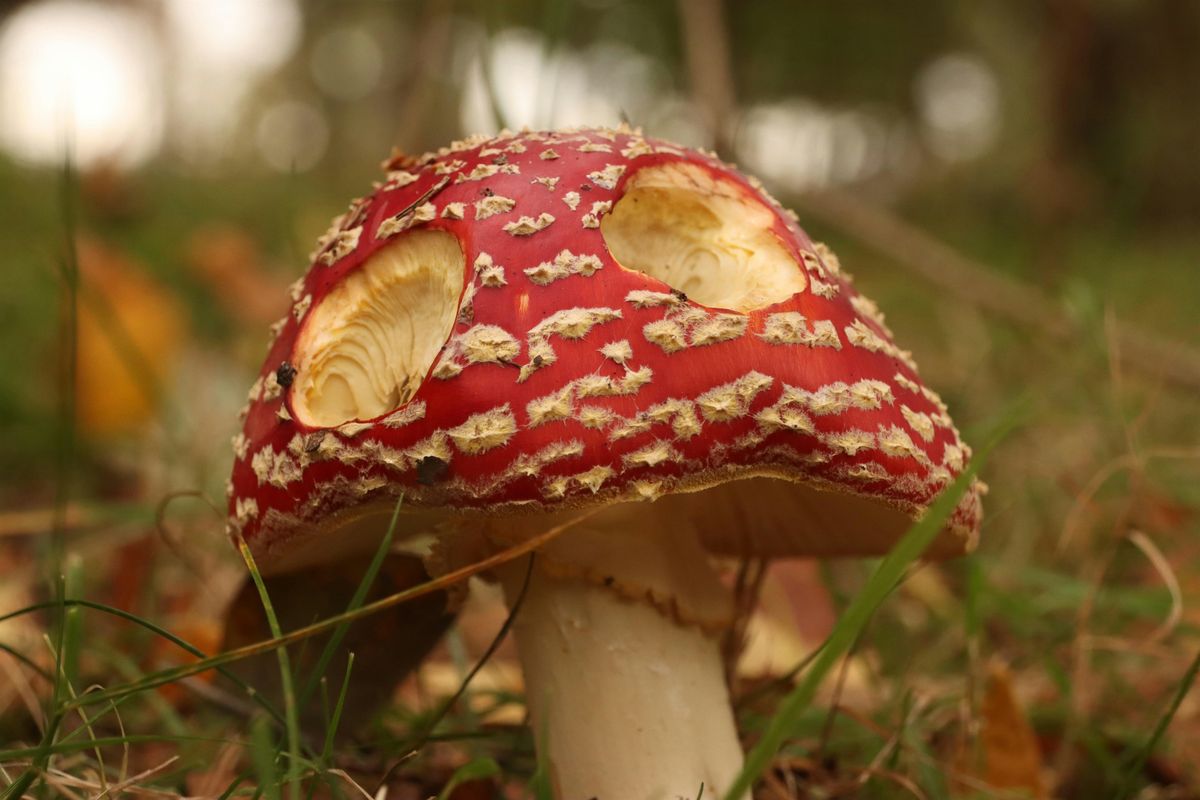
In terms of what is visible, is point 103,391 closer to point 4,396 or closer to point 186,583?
point 4,396

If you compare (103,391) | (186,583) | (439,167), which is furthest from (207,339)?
(439,167)

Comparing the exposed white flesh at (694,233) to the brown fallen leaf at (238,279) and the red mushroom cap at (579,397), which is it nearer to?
the red mushroom cap at (579,397)

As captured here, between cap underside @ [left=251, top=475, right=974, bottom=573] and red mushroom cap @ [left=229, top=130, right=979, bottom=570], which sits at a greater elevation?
red mushroom cap @ [left=229, top=130, right=979, bottom=570]

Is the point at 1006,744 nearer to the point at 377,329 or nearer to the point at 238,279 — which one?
the point at 377,329

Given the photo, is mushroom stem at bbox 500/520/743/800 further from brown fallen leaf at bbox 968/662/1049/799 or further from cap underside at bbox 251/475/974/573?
brown fallen leaf at bbox 968/662/1049/799

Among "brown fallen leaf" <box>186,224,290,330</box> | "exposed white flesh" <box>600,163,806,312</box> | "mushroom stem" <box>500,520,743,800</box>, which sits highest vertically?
"exposed white flesh" <box>600,163,806,312</box>

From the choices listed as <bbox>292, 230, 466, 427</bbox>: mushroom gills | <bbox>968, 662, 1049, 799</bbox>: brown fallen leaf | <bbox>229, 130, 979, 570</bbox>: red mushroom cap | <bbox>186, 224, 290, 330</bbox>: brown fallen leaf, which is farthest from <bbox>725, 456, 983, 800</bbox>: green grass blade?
<bbox>186, 224, 290, 330</bbox>: brown fallen leaf

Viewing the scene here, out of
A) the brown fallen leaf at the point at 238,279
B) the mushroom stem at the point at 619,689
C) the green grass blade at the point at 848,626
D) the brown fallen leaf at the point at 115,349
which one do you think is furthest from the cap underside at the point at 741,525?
the brown fallen leaf at the point at 238,279

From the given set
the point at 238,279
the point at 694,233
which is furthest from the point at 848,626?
the point at 238,279
